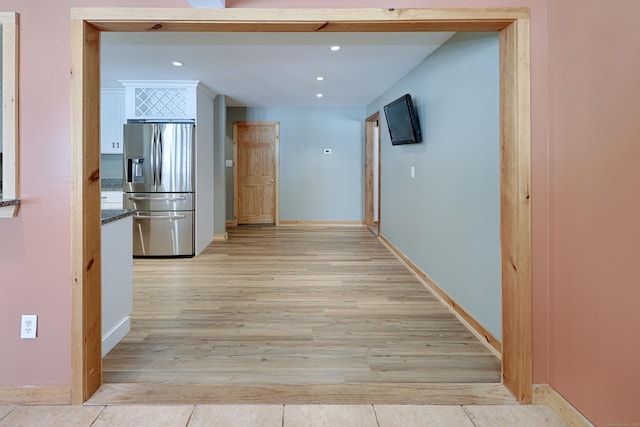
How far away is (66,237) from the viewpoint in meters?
1.92

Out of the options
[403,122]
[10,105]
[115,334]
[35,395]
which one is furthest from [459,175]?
[35,395]

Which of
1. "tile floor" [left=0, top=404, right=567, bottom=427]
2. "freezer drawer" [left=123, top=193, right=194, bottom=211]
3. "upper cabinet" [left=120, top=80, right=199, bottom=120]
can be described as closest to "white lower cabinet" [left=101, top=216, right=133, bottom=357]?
"tile floor" [left=0, top=404, right=567, bottom=427]

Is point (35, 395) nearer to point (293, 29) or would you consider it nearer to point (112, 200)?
point (293, 29)

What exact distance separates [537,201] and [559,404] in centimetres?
97

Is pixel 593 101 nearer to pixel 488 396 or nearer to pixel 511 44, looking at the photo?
pixel 511 44

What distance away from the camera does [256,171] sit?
786 cm

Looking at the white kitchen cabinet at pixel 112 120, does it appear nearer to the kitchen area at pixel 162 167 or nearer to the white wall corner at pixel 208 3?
the kitchen area at pixel 162 167

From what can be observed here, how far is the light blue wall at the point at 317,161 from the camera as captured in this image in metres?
7.70

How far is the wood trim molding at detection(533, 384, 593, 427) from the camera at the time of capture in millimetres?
1715

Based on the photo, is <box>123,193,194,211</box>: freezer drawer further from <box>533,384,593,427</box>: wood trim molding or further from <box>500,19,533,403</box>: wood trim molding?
<box>533,384,593,427</box>: wood trim molding

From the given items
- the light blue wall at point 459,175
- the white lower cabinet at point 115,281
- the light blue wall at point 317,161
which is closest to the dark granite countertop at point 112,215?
the white lower cabinet at point 115,281

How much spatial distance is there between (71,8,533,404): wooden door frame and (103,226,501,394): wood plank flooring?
0.33m

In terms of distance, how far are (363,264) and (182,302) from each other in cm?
223

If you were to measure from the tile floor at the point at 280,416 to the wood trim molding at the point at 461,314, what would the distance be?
604mm
